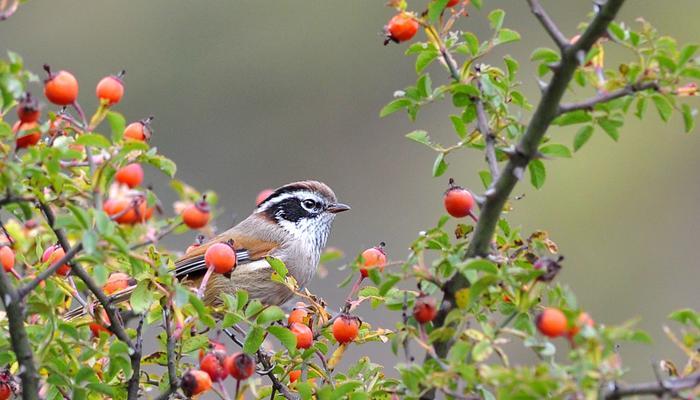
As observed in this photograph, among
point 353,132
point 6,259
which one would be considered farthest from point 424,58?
point 353,132

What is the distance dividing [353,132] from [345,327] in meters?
12.0

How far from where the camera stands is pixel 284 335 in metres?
2.49

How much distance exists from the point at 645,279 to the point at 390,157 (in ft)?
12.4

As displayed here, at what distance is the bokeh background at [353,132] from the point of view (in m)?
12.0

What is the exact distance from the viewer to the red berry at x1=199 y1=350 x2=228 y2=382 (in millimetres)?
2422

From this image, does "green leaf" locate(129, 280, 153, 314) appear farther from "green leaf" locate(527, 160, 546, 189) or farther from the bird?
the bird

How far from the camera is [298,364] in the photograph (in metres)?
2.62

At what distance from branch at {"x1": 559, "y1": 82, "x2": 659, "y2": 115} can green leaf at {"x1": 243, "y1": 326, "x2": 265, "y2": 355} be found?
2.85 ft

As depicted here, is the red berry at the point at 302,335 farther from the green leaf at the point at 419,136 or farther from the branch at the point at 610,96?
the branch at the point at 610,96

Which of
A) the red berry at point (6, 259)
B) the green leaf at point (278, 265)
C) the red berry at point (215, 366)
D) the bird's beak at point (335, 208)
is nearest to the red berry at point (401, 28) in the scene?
the green leaf at point (278, 265)

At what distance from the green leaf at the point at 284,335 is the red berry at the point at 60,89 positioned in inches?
27.7

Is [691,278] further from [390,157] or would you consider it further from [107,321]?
[107,321]

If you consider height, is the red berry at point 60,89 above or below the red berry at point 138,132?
above

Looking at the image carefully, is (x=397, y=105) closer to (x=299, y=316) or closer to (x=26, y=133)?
(x=299, y=316)
